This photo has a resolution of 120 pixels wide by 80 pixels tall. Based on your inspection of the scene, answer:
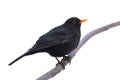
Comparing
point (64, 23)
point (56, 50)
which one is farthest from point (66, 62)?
point (64, 23)

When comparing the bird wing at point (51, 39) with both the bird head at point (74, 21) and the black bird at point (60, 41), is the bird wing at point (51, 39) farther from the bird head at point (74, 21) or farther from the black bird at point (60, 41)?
the bird head at point (74, 21)

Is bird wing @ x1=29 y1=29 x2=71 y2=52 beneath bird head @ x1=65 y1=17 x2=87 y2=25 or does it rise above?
above

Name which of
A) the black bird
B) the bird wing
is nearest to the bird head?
the black bird

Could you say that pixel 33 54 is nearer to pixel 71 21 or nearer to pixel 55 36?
pixel 55 36

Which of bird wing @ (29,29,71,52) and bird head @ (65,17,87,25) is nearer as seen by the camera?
bird wing @ (29,29,71,52)

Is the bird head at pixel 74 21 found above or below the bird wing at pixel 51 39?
below

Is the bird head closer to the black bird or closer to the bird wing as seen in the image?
the black bird

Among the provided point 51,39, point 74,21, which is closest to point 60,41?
point 51,39

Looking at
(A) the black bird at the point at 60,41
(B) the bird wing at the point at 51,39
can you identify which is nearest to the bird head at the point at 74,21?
(A) the black bird at the point at 60,41
